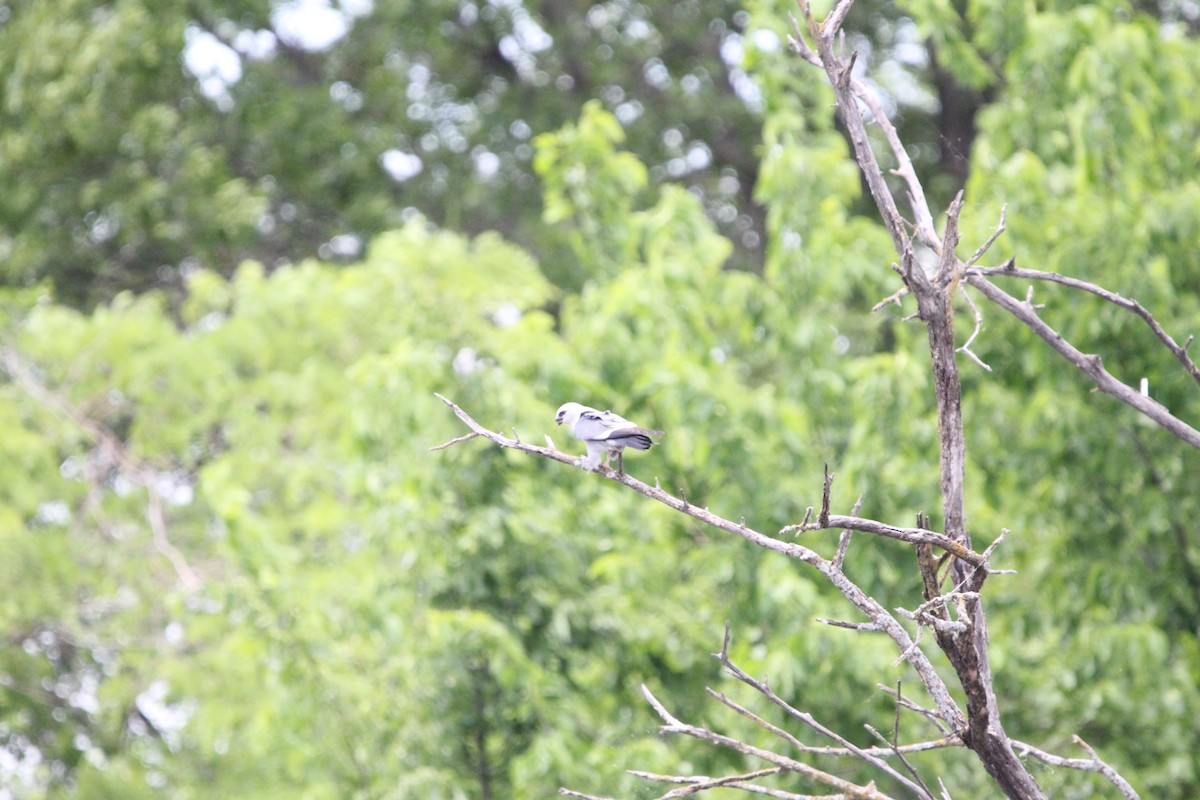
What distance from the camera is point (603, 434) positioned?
3479 millimetres

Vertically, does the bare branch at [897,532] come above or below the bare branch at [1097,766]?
above

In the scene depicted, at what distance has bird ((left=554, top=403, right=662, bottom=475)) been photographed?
11.1ft

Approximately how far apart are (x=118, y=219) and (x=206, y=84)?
71.4 inches

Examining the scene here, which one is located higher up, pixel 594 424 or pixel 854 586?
pixel 854 586

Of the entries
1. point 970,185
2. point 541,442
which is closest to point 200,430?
point 541,442

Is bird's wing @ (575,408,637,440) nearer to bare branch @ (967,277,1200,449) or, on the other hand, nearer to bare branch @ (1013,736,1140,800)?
bare branch @ (967,277,1200,449)

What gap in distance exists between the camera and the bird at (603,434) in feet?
11.1

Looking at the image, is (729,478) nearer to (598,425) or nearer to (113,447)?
(598,425)

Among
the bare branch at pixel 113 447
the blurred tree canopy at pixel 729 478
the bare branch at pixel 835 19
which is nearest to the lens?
the bare branch at pixel 835 19

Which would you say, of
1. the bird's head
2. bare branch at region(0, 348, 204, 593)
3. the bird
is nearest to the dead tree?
the bird

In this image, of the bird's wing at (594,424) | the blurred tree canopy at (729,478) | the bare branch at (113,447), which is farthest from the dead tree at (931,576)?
the bare branch at (113,447)

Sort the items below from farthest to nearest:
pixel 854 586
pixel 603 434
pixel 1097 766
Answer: pixel 603 434 → pixel 1097 766 → pixel 854 586

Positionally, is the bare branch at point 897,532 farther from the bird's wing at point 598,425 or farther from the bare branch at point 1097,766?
the bird's wing at point 598,425

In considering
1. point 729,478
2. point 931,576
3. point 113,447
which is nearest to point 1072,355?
point 931,576
